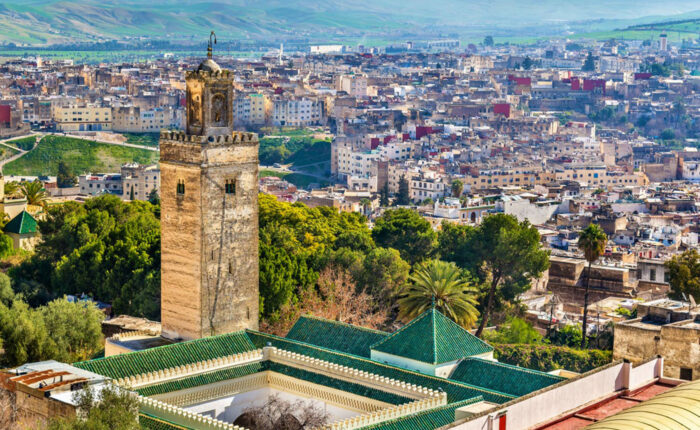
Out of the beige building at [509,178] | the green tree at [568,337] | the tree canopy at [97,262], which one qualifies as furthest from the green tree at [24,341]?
the beige building at [509,178]

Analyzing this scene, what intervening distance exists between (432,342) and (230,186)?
21.1 feet

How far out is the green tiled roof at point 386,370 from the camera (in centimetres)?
2420

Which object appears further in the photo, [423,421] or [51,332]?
[51,332]

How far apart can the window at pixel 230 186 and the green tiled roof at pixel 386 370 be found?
10.8 feet

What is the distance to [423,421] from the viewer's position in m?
22.2

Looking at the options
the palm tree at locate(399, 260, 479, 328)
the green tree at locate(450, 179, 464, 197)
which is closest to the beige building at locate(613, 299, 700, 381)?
the palm tree at locate(399, 260, 479, 328)

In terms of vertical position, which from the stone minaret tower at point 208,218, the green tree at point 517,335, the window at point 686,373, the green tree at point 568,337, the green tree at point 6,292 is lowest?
the green tree at point 568,337

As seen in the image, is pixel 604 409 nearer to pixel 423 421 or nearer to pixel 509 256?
pixel 423 421

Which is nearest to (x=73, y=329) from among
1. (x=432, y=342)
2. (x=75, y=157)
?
(x=432, y=342)

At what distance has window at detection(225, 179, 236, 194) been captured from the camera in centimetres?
2936

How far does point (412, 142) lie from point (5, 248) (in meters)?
70.1

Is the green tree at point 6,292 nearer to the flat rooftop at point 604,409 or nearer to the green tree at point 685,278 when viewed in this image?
the green tree at point 685,278

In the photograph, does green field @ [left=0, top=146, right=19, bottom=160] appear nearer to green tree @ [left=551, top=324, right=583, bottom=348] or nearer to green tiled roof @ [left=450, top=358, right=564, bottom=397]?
green tree @ [left=551, top=324, right=583, bottom=348]

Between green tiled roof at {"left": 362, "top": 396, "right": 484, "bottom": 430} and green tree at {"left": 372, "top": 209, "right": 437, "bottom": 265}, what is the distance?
870 inches
